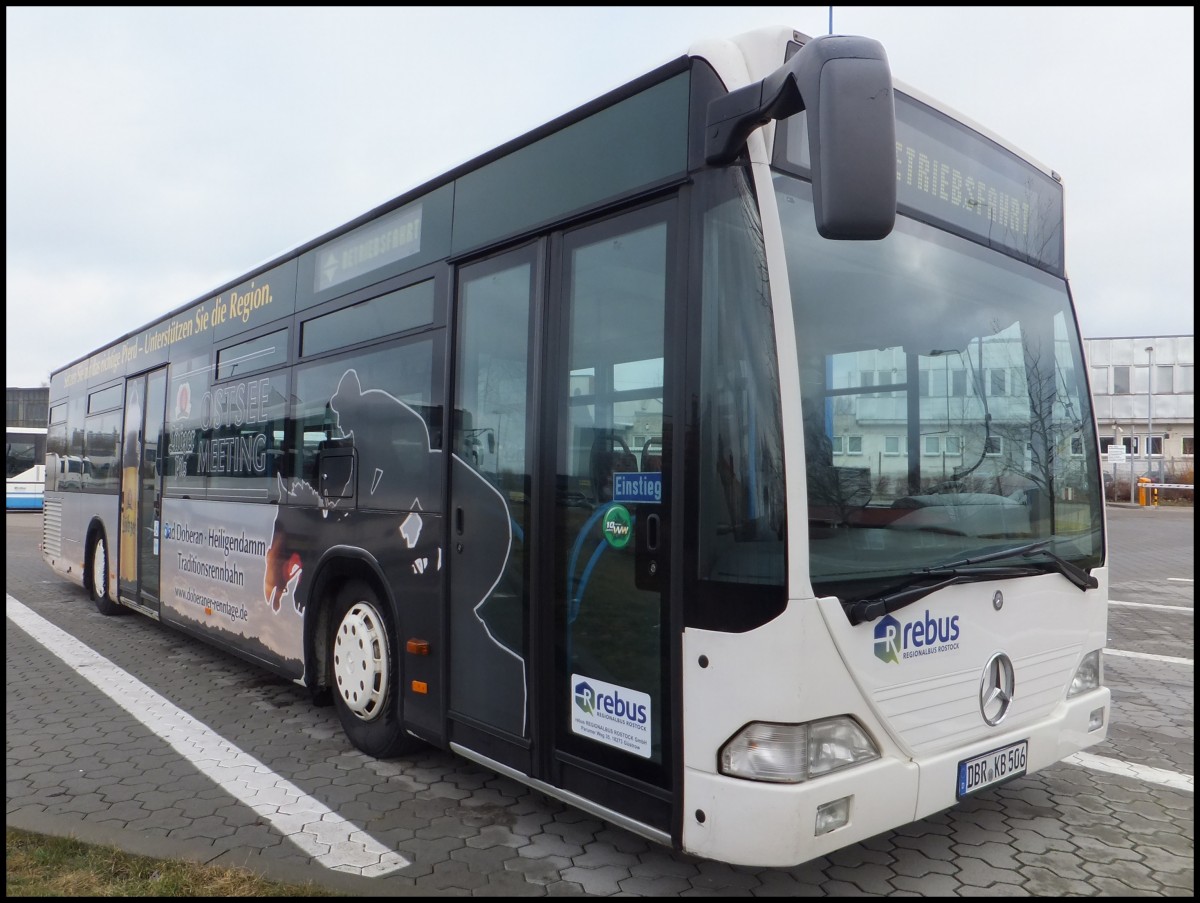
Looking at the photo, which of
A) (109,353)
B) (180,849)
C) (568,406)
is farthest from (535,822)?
(109,353)

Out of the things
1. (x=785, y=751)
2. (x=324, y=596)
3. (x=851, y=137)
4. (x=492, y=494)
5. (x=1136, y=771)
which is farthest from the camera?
→ (x=324, y=596)

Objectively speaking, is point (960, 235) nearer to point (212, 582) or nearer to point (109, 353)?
point (212, 582)

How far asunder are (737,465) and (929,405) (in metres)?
1.02

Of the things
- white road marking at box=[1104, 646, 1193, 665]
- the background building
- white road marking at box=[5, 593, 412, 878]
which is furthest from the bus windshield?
the background building

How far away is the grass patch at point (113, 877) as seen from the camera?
11.6ft

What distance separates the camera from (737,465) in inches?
121

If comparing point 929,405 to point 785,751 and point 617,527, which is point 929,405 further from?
point 785,751

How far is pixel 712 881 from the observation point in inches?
142

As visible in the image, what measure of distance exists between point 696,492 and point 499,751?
1.70 meters

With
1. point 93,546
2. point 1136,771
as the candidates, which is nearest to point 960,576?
point 1136,771

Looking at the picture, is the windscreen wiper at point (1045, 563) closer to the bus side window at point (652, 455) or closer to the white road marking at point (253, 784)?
the bus side window at point (652, 455)

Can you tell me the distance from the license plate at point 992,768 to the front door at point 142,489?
24.7 feet

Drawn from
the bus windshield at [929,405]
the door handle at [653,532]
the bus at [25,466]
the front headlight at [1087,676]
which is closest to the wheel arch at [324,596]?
the door handle at [653,532]

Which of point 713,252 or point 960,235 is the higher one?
point 960,235
